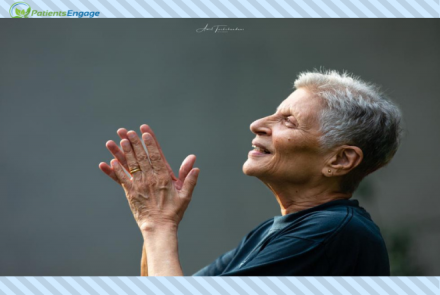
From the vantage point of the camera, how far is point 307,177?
5.77ft

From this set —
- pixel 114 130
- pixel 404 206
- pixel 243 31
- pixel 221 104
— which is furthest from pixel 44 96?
pixel 404 206

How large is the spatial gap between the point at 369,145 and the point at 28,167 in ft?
11.0

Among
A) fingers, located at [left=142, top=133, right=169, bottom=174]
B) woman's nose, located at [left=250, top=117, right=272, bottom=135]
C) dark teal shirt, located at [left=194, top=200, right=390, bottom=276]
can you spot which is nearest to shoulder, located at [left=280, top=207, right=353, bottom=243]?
dark teal shirt, located at [left=194, top=200, right=390, bottom=276]

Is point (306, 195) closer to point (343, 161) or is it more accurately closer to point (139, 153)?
point (343, 161)

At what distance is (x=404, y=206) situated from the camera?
415 cm

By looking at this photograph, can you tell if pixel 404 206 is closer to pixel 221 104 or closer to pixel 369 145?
pixel 221 104

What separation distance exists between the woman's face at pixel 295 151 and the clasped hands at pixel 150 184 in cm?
25

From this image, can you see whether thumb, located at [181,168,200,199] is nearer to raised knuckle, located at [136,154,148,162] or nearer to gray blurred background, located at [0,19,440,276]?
raised knuckle, located at [136,154,148,162]

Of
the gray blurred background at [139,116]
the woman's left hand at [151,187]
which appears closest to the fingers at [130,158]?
the woman's left hand at [151,187]

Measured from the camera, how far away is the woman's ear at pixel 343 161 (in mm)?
1720

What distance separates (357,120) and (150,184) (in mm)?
709

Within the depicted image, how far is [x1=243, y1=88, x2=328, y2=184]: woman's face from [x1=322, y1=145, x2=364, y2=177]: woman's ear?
0.02 metres

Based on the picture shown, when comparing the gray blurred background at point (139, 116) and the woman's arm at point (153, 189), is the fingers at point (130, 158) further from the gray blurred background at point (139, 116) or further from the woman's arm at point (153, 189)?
the gray blurred background at point (139, 116)

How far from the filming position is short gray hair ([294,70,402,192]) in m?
1.71
